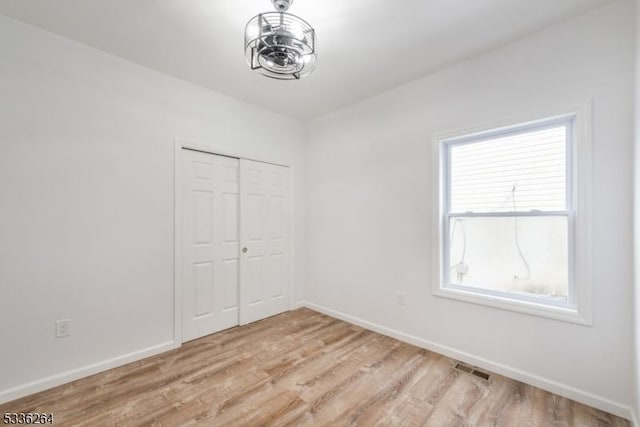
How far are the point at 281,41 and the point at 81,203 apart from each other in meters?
2.08

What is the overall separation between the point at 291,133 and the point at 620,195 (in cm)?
336

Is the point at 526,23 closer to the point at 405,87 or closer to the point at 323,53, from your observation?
the point at 405,87

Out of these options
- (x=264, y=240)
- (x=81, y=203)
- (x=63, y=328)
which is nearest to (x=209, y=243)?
(x=264, y=240)

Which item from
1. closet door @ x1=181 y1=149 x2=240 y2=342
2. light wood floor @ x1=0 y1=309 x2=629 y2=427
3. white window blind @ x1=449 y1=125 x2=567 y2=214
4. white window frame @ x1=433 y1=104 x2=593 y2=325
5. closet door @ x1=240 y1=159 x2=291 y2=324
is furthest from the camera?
closet door @ x1=240 y1=159 x2=291 y2=324

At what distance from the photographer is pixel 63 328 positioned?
2.23 m

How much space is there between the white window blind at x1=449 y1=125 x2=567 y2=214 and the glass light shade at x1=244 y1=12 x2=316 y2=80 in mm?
1741

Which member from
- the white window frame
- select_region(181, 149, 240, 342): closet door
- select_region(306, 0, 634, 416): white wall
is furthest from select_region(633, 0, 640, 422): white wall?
select_region(181, 149, 240, 342): closet door

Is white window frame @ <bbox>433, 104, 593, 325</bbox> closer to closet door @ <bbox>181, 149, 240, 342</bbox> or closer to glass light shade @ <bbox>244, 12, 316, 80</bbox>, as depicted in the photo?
glass light shade @ <bbox>244, 12, 316, 80</bbox>

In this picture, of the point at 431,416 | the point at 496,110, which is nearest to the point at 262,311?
the point at 431,416

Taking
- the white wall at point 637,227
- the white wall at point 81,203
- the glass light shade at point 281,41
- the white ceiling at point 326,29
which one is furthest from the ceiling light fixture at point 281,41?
the white wall at point 637,227

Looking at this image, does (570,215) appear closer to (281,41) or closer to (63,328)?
(281,41)

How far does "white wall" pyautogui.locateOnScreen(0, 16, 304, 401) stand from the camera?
6.77 ft

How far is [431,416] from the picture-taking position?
1856mm

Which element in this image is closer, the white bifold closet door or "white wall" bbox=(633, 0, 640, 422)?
"white wall" bbox=(633, 0, 640, 422)
